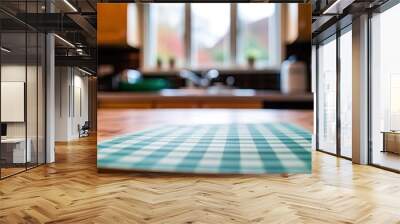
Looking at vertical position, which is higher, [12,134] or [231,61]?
[231,61]

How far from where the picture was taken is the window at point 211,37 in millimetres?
5250

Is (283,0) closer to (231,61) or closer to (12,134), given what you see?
(231,61)

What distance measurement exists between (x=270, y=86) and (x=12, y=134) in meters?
3.83

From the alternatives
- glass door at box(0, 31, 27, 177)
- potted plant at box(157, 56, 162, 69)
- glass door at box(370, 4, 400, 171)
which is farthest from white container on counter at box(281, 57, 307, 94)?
glass door at box(0, 31, 27, 177)

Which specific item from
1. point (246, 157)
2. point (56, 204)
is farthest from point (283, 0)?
point (56, 204)

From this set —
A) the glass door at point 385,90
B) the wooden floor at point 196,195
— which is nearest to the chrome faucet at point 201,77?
the wooden floor at point 196,195

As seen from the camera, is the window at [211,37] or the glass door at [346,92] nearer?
the window at [211,37]

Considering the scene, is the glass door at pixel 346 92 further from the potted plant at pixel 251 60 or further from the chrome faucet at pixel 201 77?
the chrome faucet at pixel 201 77

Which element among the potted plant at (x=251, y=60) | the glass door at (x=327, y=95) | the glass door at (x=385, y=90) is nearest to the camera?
the potted plant at (x=251, y=60)

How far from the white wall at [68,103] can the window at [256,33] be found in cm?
291

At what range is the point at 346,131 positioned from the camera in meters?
7.60

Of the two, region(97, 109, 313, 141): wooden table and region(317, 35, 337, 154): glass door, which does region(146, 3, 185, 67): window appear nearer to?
region(97, 109, 313, 141): wooden table

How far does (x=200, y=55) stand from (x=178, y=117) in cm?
89

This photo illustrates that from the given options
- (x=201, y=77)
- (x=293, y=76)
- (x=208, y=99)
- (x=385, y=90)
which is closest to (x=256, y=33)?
(x=293, y=76)
